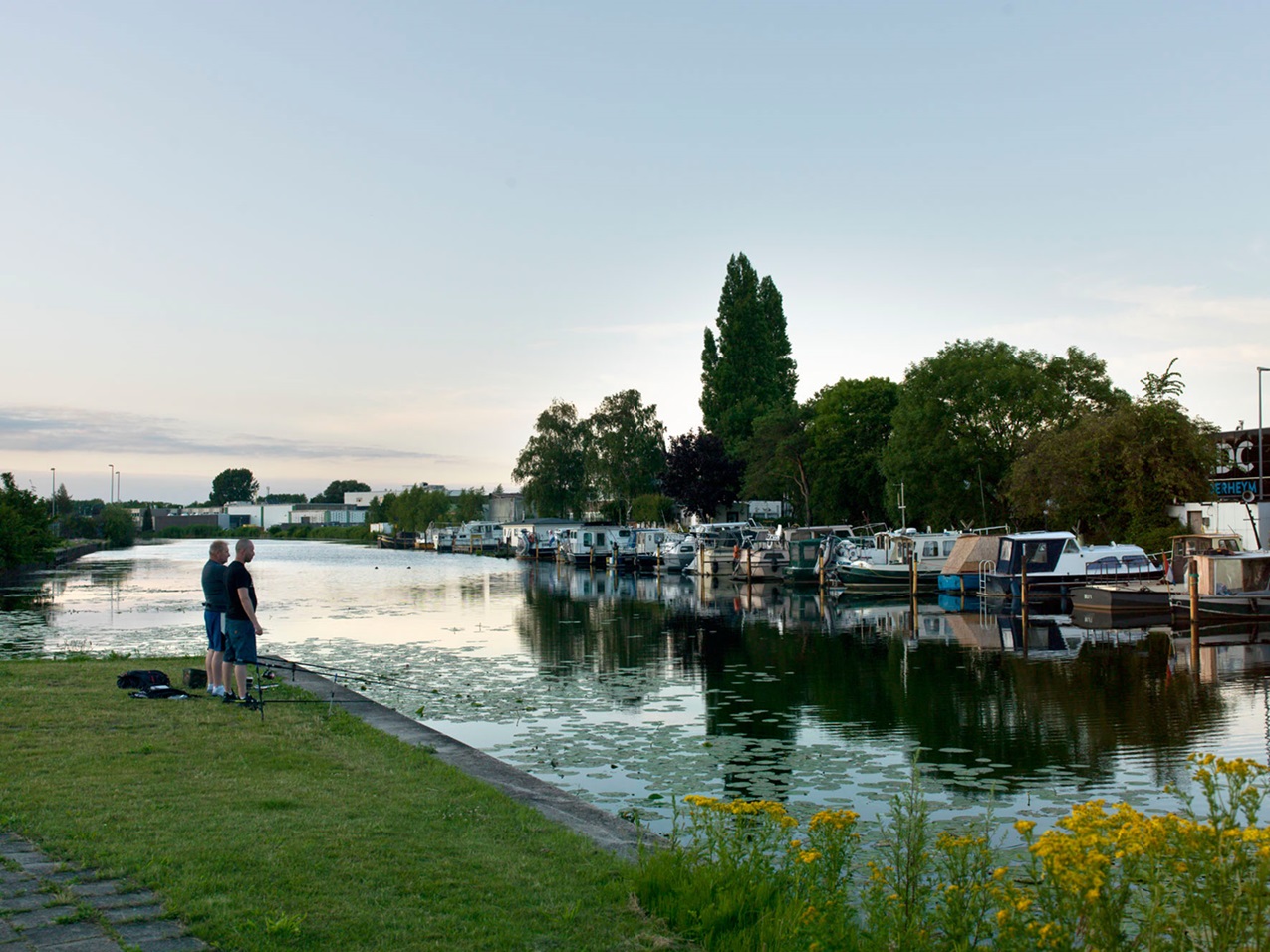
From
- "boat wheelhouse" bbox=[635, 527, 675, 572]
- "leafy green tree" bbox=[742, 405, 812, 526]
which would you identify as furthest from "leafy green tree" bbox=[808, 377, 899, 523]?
"boat wheelhouse" bbox=[635, 527, 675, 572]

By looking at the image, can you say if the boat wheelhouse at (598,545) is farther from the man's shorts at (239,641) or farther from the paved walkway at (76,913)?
the paved walkway at (76,913)

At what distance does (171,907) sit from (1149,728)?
15.7 meters

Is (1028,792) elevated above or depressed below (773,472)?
below

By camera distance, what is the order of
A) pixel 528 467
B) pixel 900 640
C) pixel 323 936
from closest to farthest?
pixel 323 936 → pixel 900 640 → pixel 528 467

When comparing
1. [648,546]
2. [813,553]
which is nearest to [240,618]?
[813,553]

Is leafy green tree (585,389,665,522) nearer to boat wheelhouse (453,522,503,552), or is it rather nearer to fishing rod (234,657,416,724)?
boat wheelhouse (453,522,503,552)

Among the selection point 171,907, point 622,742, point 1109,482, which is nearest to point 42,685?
point 622,742

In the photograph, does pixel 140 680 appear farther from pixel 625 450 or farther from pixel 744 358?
pixel 625 450

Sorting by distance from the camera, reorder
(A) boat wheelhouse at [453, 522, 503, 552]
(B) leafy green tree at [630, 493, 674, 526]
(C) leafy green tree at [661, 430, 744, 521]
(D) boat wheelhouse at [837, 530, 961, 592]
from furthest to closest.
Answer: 1. (A) boat wheelhouse at [453, 522, 503, 552]
2. (B) leafy green tree at [630, 493, 674, 526]
3. (C) leafy green tree at [661, 430, 744, 521]
4. (D) boat wheelhouse at [837, 530, 961, 592]

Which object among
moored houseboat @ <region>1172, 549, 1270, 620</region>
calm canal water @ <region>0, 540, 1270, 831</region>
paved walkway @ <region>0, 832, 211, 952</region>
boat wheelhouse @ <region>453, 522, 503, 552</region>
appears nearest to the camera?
paved walkway @ <region>0, 832, 211, 952</region>

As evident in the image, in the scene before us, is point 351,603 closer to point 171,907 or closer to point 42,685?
point 42,685

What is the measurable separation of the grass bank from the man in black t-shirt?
1.73 metres

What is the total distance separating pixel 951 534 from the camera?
5181 centimetres

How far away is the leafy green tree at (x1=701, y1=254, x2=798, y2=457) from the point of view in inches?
3708
